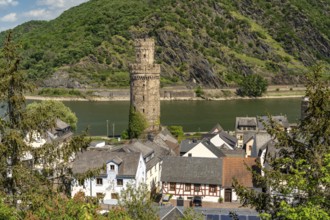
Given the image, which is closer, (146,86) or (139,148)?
(139,148)

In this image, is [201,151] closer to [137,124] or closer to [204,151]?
[204,151]

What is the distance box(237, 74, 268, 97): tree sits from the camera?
5768 inches

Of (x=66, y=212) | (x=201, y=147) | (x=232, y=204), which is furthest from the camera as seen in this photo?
(x=201, y=147)

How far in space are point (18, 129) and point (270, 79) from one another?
161393 millimetres

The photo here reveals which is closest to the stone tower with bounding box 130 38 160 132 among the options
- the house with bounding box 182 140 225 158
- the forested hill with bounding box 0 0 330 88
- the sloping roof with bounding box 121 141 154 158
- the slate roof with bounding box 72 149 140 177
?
the house with bounding box 182 140 225 158

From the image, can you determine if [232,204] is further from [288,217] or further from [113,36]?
[113,36]

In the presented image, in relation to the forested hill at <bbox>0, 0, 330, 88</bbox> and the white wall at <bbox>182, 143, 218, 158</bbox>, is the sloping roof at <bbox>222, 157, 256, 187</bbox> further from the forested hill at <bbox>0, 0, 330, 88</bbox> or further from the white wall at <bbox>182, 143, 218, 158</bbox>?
the forested hill at <bbox>0, 0, 330, 88</bbox>

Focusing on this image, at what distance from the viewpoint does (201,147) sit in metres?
44.0

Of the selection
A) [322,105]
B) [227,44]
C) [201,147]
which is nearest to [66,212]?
[322,105]

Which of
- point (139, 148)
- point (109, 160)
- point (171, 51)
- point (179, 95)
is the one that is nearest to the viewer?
point (109, 160)

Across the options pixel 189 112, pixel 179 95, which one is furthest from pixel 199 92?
pixel 189 112

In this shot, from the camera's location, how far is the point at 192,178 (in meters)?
36.6

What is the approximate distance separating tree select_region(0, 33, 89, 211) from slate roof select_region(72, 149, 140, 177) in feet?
68.4

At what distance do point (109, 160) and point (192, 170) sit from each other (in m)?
7.43
